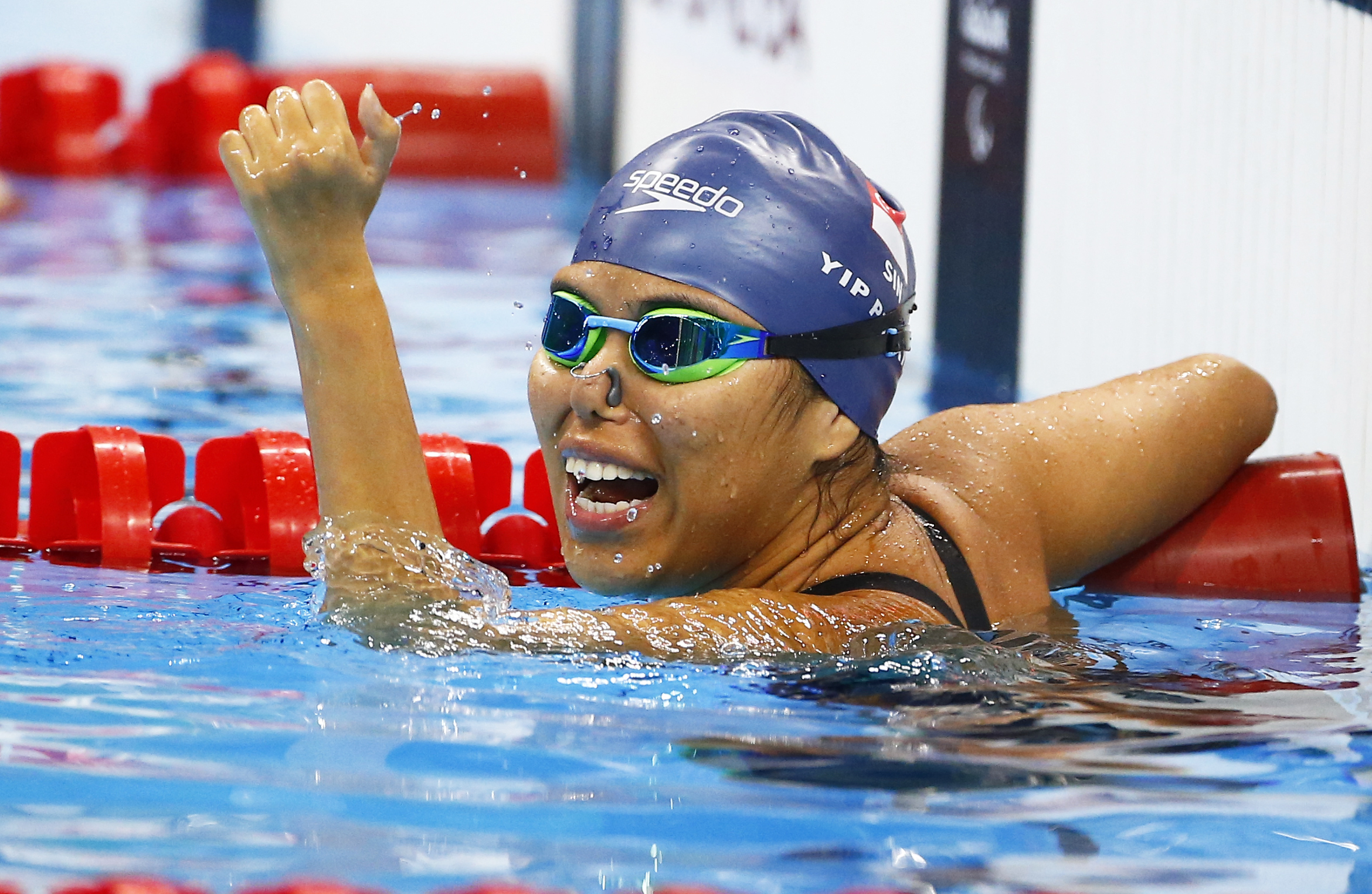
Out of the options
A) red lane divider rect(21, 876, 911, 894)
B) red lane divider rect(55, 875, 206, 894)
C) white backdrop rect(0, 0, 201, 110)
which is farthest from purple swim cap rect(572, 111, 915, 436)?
white backdrop rect(0, 0, 201, 110)

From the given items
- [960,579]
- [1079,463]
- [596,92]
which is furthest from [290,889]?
[596,92]

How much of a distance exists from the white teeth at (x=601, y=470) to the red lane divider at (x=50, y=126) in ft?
33.1

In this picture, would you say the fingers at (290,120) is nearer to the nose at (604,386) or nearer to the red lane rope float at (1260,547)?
the nose at (604,386)

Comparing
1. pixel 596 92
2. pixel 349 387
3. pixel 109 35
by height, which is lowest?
pixel 349 387

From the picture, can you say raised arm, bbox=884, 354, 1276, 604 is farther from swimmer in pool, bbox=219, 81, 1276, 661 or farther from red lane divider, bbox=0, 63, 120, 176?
red lane divider, bbox=0, 63, 120, 176

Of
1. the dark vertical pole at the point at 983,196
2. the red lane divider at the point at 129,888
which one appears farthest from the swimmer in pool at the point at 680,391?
the dark vertical pole at the point at 983,196

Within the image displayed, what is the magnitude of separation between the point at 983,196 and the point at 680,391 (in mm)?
4032

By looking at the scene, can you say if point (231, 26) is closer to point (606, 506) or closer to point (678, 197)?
point (678, 197)

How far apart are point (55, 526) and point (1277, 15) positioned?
132 inches

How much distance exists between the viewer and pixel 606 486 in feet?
7.93

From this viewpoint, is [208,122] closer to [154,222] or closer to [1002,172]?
[154,222]

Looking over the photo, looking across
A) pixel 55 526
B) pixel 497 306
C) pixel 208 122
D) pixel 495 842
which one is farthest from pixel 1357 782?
pixel 208 122

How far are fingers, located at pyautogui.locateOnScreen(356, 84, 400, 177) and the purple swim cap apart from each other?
1.02 feet

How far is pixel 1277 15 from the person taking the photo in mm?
4375
